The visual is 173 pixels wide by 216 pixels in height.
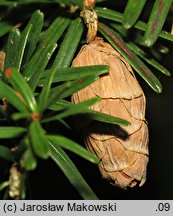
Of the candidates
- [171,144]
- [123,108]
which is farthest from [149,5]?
[171,144]

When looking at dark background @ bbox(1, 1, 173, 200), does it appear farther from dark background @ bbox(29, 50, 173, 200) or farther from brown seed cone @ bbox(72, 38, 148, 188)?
brown seed cone @ bbox(72, 38, 148, 188)

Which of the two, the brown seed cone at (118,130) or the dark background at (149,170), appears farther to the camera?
the dark background at (149,170)

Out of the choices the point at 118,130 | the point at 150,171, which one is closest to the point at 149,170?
the point at 150,171

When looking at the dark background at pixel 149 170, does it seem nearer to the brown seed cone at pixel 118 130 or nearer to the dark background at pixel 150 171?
the dark background at pixel 150 171

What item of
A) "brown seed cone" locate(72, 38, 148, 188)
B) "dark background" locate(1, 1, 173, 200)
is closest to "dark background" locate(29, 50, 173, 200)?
"dark background" locate(1, 1, 173, 200)

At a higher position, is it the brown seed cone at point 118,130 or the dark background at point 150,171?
the brown seed cone at point 118,130

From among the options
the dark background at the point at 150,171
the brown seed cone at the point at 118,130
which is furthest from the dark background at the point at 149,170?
the brown seed cone at the point at 118,130

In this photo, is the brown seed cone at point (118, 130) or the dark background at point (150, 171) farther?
the dark background at point (150, 171)

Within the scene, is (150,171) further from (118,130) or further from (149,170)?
(118,130)
